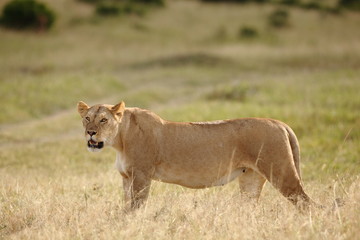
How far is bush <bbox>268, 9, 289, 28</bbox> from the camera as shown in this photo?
37.1 metres

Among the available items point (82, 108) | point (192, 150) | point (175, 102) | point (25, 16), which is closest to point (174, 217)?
point (192, 150)

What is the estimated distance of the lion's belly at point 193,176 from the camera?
593 centimetres

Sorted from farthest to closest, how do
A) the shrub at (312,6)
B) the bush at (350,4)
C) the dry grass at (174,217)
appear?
the shrub at (312,6) → the bush at (350,4) → the dry grass at (174,217)

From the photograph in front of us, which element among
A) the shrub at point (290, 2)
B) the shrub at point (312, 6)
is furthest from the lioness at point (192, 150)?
the shrub at point (290, 2)

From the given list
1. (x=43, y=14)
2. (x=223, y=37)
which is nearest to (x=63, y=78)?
(x=43, y=14)

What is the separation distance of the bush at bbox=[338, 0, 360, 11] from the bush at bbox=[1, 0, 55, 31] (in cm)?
2393

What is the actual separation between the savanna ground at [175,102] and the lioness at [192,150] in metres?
0.27

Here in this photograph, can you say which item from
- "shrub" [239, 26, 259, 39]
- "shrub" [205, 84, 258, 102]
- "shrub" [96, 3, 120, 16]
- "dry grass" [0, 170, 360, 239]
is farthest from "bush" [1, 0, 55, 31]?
"dry grass" [0, 170, 360, 239]

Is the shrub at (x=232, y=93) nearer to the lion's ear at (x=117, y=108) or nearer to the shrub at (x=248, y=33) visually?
the lion's ear at (x=117, y=108)

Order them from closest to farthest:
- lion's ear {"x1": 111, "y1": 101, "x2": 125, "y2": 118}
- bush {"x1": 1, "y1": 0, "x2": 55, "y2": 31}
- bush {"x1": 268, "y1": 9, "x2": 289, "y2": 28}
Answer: lion's ear {"x1": 111, "y1": 101, "x2": 125, "y2": 118}, bush {"x1": 1, "y1": 0, "x2": 55, "y2": 31}, bush {"x1": 268, "y1": 9, "x2": 289, "y2": 28}

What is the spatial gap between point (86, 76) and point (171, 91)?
3610mm

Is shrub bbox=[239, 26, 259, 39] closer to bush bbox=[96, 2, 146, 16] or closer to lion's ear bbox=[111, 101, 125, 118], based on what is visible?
bush bbox=[96, 2, 146, 16]

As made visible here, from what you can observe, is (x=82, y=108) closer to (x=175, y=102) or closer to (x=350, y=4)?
(x=175, y=102)

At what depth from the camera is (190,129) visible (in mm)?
6098
